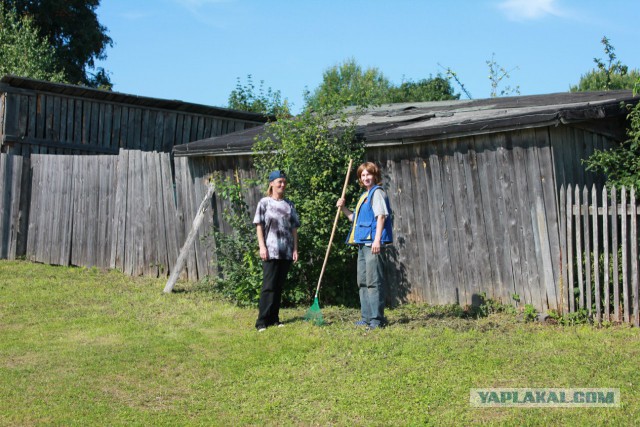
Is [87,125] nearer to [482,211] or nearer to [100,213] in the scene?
[100,213]

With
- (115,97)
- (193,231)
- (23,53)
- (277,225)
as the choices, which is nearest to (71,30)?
(23,53)

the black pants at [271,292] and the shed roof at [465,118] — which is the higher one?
the shed roof at [465,118]

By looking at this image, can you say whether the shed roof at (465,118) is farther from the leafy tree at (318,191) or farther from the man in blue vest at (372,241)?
the man in blue vest at (372,241)

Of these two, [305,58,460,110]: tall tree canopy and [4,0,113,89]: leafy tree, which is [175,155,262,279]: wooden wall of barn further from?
[4,0,113,89]: leafy tree

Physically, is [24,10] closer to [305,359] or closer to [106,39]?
[106,39]

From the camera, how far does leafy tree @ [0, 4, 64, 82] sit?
24031 millimetres

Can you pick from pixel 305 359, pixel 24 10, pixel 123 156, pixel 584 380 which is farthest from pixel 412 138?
pixel 24 10

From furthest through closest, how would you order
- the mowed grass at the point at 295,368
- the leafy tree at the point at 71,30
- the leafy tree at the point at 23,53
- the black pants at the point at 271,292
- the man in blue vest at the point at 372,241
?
the leafy tree at the point at 71,30, the leafy tree at the point at 23,53, the black pants at the point at 271,292, the man in blue vest at the point at 372,241, the mowed grass at the point at 295,368

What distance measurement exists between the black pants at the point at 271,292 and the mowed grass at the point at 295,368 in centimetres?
25

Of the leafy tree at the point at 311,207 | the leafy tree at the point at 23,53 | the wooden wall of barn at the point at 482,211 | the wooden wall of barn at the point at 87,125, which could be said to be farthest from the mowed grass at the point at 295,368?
the leafy tree at the point at 23,53

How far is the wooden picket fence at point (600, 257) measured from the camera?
802 centimetres

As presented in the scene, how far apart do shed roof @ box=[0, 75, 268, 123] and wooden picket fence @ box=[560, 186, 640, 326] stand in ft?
34.9

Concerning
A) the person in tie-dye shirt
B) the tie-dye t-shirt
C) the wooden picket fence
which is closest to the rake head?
the person in tie-dye shirt

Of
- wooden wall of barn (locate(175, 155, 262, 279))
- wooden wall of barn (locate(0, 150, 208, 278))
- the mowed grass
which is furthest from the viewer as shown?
wooden wall of barn (locate(0, 150, 208, 278))
